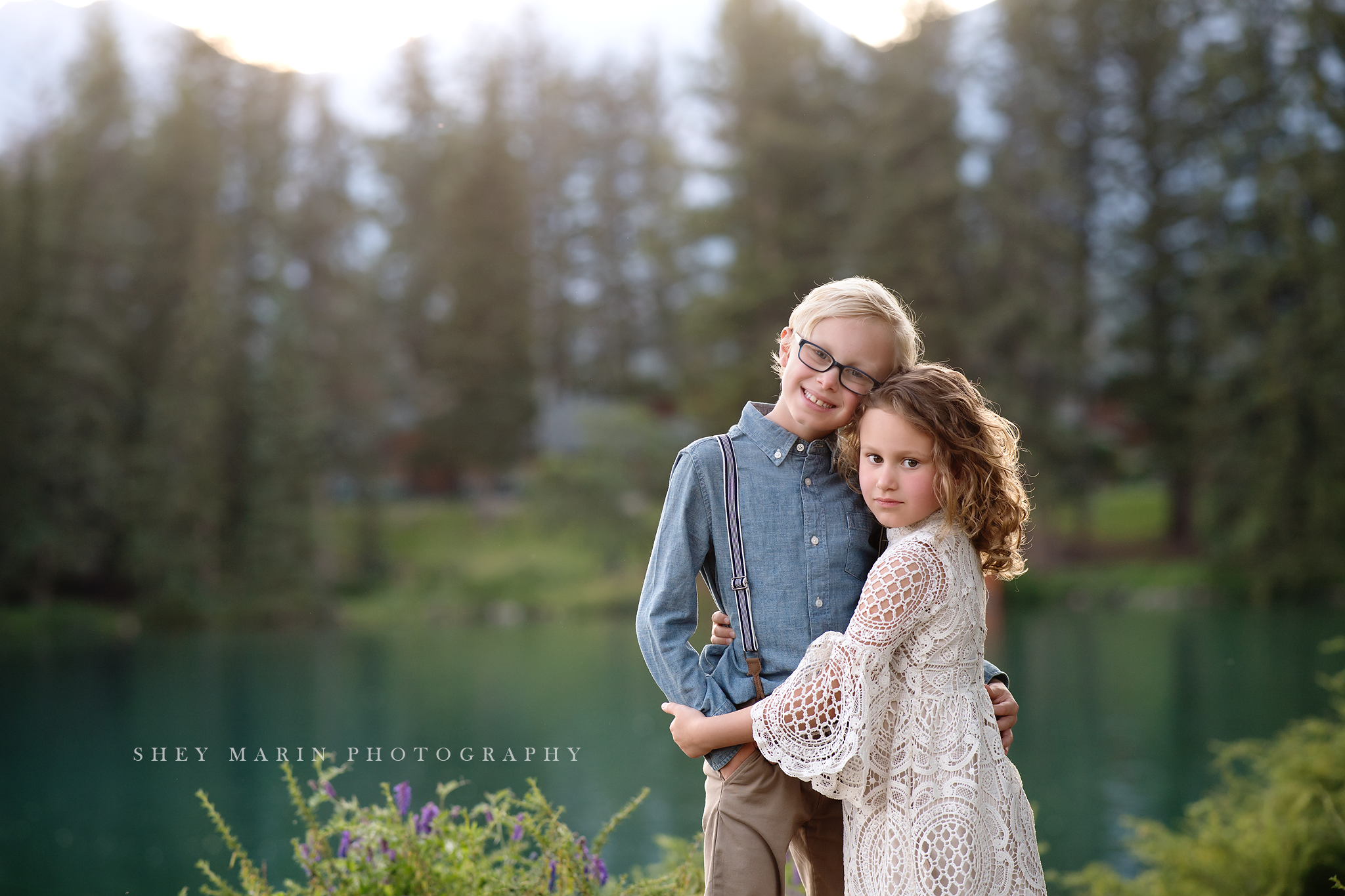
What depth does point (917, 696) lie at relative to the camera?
164 cm

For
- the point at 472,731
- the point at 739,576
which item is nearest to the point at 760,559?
the point at 739,576

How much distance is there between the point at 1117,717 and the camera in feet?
30.5

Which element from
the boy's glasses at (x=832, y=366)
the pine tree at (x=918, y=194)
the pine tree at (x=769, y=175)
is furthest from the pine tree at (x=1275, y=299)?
the boy's glasses at (x=832, y=366)

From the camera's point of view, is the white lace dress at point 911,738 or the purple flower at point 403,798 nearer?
the white lace dress at point 911,738

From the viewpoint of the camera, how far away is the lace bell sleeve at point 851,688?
5.16 ft

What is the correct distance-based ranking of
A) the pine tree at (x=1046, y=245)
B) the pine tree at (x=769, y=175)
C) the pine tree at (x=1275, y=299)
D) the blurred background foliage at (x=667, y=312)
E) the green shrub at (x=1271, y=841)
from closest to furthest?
1. the green shrub at (x=1271, y=841)
2. the pine tree at (x=1275, y=299)
3. the blurred background foliage at (x=667, y=312)
4. the pine tree at (x=1046, y=245)
5. the pine tree at (x=769, y=175)

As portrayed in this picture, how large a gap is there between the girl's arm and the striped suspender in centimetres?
8

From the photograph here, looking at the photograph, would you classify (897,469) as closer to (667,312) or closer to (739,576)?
(739,576)

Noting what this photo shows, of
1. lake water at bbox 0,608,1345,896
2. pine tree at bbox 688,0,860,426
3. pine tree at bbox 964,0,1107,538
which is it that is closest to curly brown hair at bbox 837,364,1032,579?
lake water at bbox 0,608,1345,896

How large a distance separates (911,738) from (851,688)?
0.12m

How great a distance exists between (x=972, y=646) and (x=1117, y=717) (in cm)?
841

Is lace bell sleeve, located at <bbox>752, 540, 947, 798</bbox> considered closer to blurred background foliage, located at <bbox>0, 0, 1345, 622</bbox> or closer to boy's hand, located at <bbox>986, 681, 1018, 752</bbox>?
boy's hand, located at <bbox>986, 681, 1018, 752</bbox>

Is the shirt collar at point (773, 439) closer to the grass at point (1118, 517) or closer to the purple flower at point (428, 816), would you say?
the purple flower at point (428, 816)

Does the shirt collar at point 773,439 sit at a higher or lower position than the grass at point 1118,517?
lower
